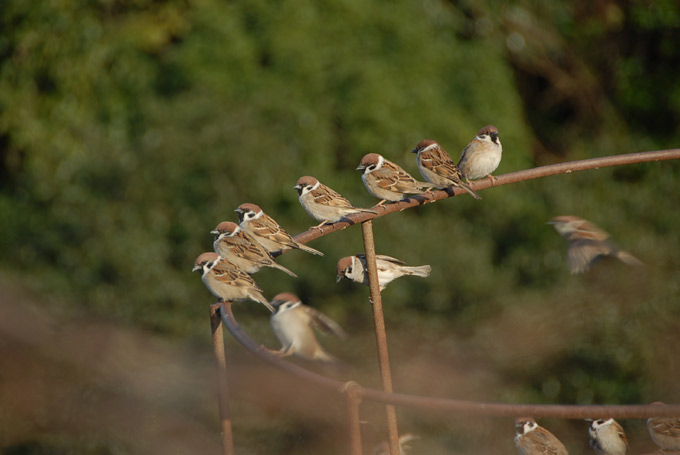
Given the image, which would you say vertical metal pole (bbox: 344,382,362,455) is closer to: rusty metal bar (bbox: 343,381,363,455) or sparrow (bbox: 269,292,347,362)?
rusty metal bar (bbox: 343,381,363,455)

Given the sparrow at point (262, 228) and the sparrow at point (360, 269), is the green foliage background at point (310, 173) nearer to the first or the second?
the sparrow at point (360, 269)

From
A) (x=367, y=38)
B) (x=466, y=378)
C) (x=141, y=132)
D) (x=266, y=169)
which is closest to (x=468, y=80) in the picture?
(x=367, y=38)

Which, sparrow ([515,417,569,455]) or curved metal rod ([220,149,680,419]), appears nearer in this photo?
curved metal rod ([220,149,680,419])

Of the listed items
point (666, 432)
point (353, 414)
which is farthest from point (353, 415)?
point (666, 432)

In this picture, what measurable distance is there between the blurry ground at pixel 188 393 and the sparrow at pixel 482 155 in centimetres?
249

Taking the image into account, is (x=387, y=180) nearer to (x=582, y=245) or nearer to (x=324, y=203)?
(x=324, y=203)

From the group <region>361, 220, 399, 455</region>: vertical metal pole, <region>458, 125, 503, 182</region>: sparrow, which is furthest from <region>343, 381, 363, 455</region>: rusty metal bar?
<region>458, 125, 503, 182</region>: sparrow

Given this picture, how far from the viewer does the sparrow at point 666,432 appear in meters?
3.58

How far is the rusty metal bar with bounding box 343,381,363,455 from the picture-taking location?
95.3 inches

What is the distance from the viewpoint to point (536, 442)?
13.6 feet

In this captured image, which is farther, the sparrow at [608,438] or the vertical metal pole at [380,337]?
the sparrow at [608,438]

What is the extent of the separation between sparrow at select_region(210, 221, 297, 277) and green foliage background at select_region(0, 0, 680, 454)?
3566mm

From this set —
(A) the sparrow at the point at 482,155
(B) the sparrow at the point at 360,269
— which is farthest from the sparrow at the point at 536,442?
(A) the sparrow at the point at 482,155

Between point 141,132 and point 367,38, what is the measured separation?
300cm
